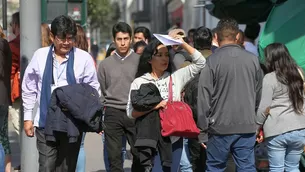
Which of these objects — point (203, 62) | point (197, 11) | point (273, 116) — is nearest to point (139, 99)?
point (203, 62)

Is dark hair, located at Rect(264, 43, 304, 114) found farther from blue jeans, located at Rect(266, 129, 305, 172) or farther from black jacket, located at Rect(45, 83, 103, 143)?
black jacket, located at Rect(45, 83, 103, 143)

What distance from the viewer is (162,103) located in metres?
6.68

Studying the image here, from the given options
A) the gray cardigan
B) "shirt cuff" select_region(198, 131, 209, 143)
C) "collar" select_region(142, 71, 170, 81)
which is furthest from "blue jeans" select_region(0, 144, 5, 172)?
the gray cardigan

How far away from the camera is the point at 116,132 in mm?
7961

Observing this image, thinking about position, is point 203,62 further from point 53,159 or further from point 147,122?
point 53,159

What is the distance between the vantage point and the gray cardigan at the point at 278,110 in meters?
7.21

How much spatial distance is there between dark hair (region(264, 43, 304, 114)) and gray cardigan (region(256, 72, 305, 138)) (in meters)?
0.04

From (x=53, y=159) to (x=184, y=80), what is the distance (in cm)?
138

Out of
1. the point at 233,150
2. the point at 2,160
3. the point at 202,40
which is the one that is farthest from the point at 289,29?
the point at 2,160

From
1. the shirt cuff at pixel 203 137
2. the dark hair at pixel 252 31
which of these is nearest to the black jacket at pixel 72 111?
the shirt cuff at pixel 203 137

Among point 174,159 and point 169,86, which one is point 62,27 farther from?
point 174,159

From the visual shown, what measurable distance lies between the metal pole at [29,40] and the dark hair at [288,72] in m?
2.28

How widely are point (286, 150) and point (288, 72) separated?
785 millimetres

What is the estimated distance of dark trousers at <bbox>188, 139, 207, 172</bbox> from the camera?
8289 millimetres
